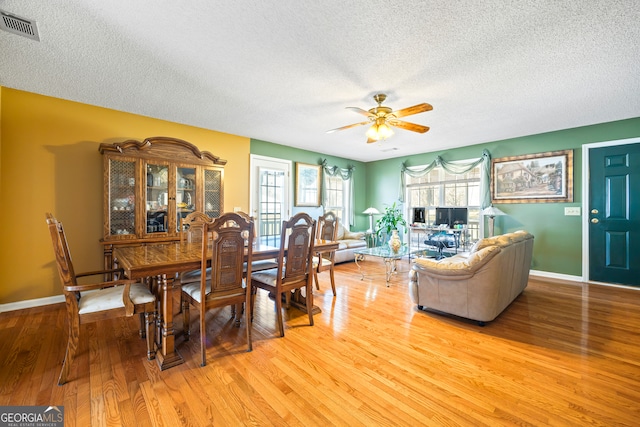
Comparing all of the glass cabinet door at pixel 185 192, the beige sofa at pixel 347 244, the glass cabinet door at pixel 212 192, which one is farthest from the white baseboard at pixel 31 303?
the beige sofa at pixel 347 244

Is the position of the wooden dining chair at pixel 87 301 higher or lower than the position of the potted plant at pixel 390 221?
lower

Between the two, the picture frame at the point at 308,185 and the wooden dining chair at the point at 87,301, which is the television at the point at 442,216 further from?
the wooden dining chair at the point at 87,301

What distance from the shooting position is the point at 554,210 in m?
4.72

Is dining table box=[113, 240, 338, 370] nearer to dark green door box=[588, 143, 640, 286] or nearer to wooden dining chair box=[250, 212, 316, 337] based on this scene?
wooden dining chair box=[250, 212, 316, 337]

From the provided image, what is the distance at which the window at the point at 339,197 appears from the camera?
270 inches

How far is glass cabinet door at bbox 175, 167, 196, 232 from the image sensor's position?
154 inches

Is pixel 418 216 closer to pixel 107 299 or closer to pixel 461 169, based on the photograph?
pixel 461 169

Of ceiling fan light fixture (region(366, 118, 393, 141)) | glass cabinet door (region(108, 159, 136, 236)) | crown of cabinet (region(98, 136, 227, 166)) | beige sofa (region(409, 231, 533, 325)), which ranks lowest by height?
beige sofa (region(409, 231, 533, 325))

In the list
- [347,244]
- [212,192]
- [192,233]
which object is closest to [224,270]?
[192,233]

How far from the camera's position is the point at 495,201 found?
5.34 meters

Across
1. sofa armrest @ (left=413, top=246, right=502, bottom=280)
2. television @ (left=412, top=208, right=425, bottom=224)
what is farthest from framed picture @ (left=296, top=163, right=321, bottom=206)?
sofa armrest @ (left=413, top=246, right=502, bottom=280)

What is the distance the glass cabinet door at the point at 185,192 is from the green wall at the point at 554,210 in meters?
4.22

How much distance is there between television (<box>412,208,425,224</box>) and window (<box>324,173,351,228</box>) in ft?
5.67

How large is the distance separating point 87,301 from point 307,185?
4.67m
